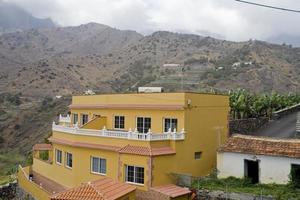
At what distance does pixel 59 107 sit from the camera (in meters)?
83.8

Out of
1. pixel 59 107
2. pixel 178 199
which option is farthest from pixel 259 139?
pixel 59 107

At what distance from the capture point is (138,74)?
4254 inches

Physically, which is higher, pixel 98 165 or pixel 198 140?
pixel 198 140

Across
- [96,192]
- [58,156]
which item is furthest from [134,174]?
[58,156]

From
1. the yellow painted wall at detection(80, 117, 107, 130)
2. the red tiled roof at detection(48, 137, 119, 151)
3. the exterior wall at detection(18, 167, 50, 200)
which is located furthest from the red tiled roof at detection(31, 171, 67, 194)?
the yellow painted wall at detection(80, 117, 107, 130)

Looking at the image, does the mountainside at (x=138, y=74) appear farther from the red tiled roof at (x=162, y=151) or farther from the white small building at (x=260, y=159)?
the red tiled roof at (x=162, y=151)

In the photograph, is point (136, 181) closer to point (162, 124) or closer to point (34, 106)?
point (162, 124)

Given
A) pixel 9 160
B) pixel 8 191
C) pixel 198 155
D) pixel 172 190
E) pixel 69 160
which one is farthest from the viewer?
pixel 9 160

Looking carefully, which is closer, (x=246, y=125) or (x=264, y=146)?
(x=264, y=146)

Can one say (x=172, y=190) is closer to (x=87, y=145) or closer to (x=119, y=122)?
(x=87, y=145)

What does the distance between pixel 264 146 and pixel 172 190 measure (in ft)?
18.9

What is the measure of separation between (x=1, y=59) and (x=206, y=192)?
126584mm

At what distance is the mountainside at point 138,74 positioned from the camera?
265 feet

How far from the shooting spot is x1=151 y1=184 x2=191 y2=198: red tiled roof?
74.2 feet
